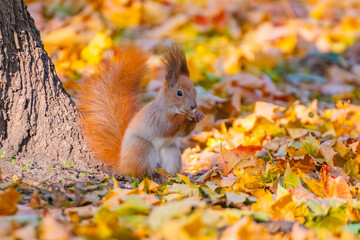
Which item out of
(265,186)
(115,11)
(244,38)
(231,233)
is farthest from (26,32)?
(244,38)

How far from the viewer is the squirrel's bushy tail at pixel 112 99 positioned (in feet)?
8.96

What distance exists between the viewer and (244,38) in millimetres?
6824

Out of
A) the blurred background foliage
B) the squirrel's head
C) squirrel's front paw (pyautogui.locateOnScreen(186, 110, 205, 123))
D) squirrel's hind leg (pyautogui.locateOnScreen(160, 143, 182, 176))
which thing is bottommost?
squirrel's hind leg (pyautogui.locateOnScreen(160, 143, 182, 176))

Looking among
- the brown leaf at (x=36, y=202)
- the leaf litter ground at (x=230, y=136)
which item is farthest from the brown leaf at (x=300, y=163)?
the brown leaf at (x=36, y=202)

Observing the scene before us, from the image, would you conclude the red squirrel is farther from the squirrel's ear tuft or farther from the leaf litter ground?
the leaf litter ground

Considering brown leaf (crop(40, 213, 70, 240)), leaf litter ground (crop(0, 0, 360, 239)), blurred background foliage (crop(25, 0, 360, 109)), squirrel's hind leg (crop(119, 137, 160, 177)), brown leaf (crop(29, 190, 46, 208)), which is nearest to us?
brown leaf (crop(40, 213, 70, 240))

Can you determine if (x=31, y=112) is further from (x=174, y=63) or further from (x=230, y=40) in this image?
(x=230, y=40)

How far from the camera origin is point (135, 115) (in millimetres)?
2840

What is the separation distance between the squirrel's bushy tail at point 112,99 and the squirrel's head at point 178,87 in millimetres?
183

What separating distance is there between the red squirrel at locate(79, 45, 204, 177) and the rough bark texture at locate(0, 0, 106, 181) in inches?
6.8

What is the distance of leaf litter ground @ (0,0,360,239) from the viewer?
154 centimetres

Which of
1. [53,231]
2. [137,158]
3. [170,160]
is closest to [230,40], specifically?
[170,160]

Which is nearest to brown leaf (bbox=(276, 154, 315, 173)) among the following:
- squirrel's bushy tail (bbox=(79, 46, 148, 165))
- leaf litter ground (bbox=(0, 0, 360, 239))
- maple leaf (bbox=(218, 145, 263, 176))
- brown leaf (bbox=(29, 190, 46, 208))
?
leaf litter ground (bbox=(0, 0, 360, 239))

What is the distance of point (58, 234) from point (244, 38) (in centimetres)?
583
